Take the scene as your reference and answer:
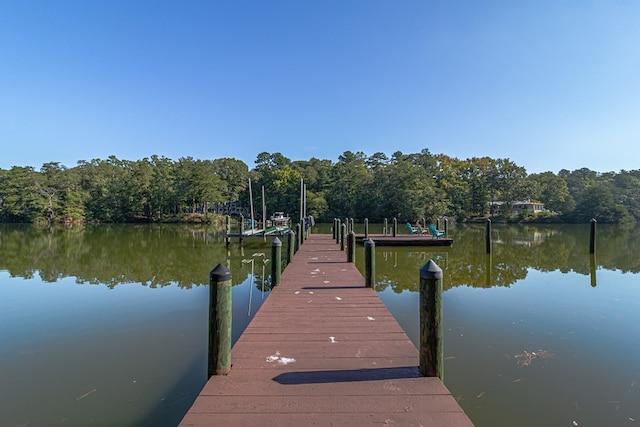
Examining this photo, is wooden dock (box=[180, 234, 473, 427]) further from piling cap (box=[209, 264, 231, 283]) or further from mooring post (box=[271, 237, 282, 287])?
mooring post (box=[271, 237, 282, 287])

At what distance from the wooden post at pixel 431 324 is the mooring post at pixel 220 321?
1.62 metres

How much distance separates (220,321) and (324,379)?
97 cm

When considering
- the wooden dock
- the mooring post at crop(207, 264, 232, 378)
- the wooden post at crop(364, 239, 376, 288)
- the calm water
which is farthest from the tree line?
the mooring post at crop(207, 264, 232, 378)

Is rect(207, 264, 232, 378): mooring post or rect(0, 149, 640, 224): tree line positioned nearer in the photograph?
rect(207, 264, 232, 378): mooring post

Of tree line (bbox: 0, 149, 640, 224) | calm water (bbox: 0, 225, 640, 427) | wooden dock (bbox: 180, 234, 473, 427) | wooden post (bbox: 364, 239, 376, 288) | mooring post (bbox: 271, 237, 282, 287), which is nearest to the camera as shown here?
wooden dock (bbox: 180, 234, 473, 427)

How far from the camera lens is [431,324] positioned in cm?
303

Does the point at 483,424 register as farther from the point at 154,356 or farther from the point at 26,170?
the point at 26,170

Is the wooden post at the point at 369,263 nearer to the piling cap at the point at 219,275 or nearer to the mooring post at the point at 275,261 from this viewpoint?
the mooring post at the point at 275,261

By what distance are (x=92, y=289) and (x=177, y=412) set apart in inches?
275

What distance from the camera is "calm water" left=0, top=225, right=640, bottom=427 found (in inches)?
151

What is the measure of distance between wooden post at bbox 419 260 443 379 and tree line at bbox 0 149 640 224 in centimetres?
4063

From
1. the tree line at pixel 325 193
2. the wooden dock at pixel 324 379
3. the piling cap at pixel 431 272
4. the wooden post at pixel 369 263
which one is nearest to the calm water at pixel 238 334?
the wooden post at pixel 369 263

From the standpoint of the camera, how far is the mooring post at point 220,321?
10.1 feet

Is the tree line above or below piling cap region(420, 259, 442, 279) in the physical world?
Result: above
